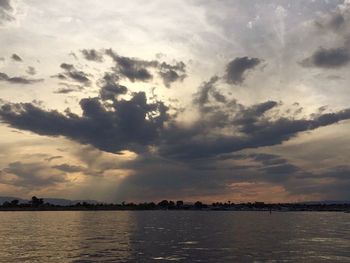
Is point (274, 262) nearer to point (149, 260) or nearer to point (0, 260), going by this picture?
point (149, 260)

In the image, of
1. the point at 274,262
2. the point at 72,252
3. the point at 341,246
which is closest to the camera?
the point at 274,262

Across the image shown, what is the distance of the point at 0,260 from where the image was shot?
2704 inches

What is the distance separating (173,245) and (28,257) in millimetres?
29479

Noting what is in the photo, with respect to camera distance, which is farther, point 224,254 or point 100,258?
point 224,254

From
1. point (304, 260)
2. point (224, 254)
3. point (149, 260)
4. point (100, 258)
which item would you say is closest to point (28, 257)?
point (100, 258)

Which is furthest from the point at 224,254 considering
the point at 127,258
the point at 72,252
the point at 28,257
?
the point at 28,257

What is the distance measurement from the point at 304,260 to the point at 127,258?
26.4 meters

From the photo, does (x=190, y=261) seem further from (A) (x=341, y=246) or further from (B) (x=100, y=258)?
(A) (x=341, y=246)

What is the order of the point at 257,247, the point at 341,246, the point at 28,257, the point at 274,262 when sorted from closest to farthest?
1. the point at 274,262
2. the point at 28,257
3. the point at 257,247
4. the point at 341,246

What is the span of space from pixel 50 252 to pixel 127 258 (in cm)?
1655

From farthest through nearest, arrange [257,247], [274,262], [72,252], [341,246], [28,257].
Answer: [341,246], [257,247], [72,252], [28,257], [274,262]

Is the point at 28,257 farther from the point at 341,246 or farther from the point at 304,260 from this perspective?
the point at 341,246

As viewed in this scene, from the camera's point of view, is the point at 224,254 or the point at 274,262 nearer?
the point at 274,262

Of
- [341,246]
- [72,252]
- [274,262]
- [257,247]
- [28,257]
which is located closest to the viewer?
[274,262]
